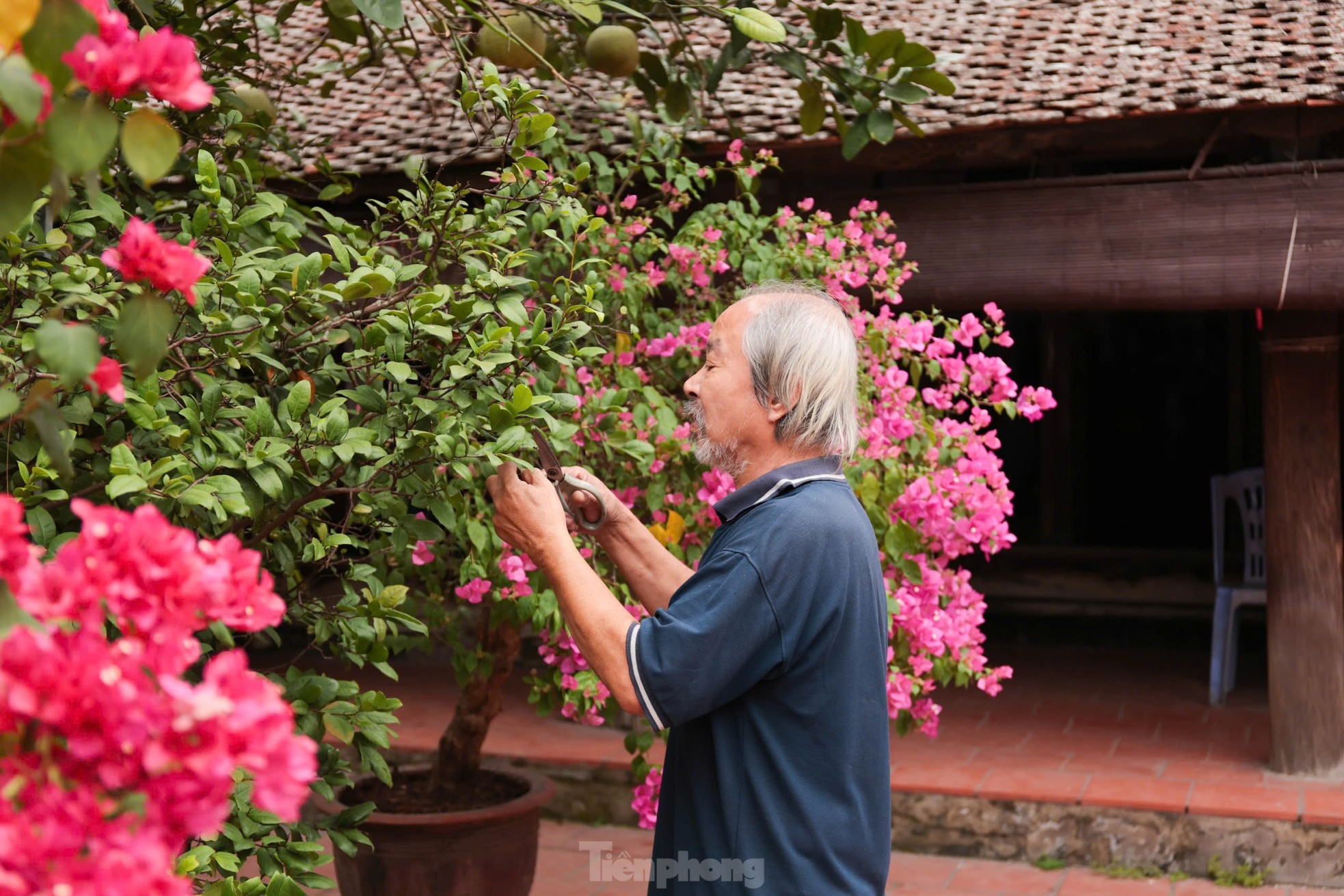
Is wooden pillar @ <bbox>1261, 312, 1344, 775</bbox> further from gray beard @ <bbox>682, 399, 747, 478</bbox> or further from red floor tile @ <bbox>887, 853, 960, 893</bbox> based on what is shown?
gray beard @ <bbox>682, 399, 747, 478</bbox>

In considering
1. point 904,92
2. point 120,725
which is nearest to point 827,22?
point 904,92

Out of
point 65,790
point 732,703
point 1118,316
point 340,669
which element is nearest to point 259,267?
point 732,703

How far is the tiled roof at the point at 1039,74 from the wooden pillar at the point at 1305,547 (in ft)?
3.33

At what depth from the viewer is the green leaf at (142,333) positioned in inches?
41.8

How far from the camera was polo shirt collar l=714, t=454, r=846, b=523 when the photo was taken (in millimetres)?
1905

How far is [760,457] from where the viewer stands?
1995mm

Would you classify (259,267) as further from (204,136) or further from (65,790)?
(65,790)

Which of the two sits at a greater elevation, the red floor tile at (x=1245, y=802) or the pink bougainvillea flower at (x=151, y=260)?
the pink bougainvillea flower at (x=151, y=260)

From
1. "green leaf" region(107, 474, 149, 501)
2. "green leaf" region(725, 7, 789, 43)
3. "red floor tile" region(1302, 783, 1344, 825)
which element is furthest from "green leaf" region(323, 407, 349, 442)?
"red floor tile" region(1302, 783, 1344, 825)

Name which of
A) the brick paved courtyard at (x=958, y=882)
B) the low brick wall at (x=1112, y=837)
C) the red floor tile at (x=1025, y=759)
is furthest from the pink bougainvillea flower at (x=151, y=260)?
the red floor tile at (x=1025, y=759)

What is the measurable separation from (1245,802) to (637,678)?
3.91m

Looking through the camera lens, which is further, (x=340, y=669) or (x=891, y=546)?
(x=340, y=669)

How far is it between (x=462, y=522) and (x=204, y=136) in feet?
3.36

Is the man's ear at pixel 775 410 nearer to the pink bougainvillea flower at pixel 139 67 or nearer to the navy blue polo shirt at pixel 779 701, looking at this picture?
the navy blue polo shirt at pixel 779 701
